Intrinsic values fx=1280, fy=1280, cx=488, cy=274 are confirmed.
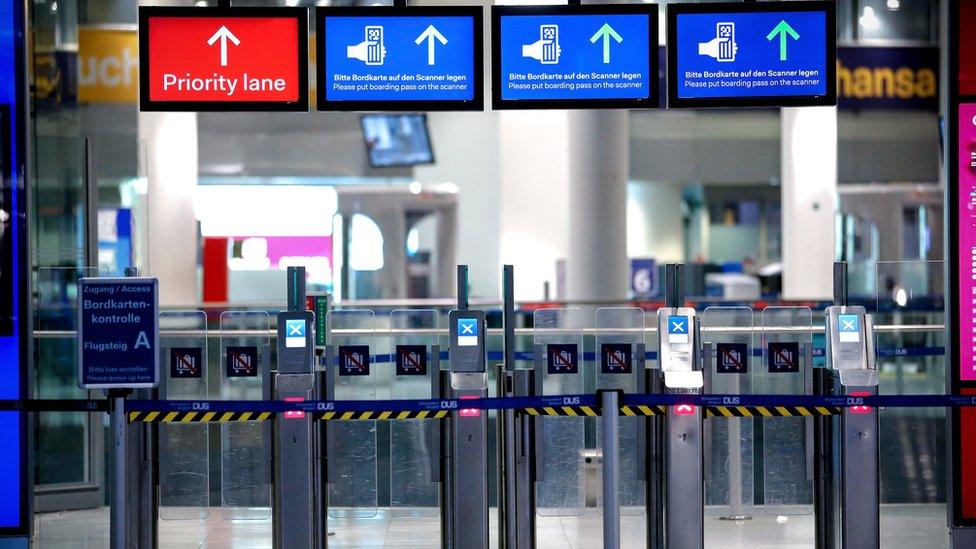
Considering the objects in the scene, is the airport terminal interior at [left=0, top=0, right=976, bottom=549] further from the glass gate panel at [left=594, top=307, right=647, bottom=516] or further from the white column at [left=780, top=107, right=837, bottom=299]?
the white column at [left=780, top=107, right=837, bottom=299]

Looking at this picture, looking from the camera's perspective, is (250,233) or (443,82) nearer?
(443,82)

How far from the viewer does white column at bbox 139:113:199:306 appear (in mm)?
14914

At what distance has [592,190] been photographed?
1393 centimetres

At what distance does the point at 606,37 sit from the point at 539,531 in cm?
301

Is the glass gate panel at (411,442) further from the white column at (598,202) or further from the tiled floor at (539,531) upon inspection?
the white column at (598,202)

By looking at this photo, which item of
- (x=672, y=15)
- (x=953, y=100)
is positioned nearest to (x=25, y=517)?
(x=672, y=15)

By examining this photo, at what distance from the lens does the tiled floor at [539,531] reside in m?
7.45

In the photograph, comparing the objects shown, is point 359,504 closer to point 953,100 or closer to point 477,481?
point 477,481

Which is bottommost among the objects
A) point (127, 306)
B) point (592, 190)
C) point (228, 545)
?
point (228, 545)

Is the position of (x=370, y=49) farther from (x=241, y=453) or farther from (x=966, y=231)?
(x=966, y=231)

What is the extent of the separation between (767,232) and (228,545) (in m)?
18.9

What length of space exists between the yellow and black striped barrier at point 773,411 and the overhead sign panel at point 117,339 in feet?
9.24

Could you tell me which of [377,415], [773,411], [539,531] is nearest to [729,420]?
[773,411]

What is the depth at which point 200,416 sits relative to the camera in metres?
6.54
